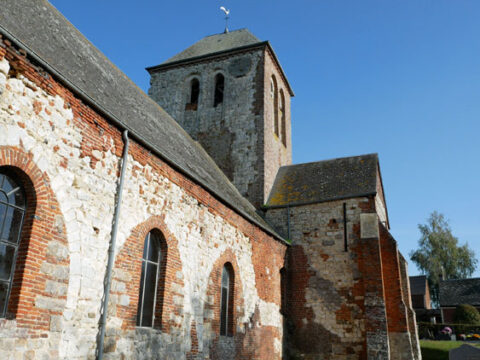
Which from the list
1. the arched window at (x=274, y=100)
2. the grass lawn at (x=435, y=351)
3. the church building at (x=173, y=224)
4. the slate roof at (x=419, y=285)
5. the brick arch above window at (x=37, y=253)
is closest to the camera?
the brick arch above window at (x=37, y=253)

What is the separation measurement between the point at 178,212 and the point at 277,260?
19.7 feet

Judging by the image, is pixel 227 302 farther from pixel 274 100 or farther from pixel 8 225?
pixel 274 100

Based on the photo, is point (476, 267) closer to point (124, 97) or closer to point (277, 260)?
point (277, 260)

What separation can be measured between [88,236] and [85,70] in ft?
12.9

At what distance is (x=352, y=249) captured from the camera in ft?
46.6

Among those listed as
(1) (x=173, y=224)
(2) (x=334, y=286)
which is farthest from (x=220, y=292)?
(2) (x=334, y=286)

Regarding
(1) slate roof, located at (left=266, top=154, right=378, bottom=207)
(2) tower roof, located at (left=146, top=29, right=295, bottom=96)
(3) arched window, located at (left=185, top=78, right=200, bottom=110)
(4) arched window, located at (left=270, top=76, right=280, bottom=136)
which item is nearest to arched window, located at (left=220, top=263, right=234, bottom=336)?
(1) slate roof, located at (left=266, top=154, right=378, bottom=207)

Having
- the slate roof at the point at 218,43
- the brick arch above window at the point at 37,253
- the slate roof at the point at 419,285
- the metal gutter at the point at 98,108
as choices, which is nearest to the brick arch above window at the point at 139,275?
the brick arch above window at the point at 37,253

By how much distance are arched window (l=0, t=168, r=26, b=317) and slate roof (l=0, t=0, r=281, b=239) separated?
70.0 inches

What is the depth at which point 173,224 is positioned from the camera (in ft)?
28.8

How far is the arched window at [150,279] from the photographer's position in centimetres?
793

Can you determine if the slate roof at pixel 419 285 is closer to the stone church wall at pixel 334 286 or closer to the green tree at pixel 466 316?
the green tree at pixel 466 316

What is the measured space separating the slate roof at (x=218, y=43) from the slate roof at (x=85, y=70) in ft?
27.8

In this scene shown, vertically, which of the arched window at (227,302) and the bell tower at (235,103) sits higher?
the bell tower at (235,103)
